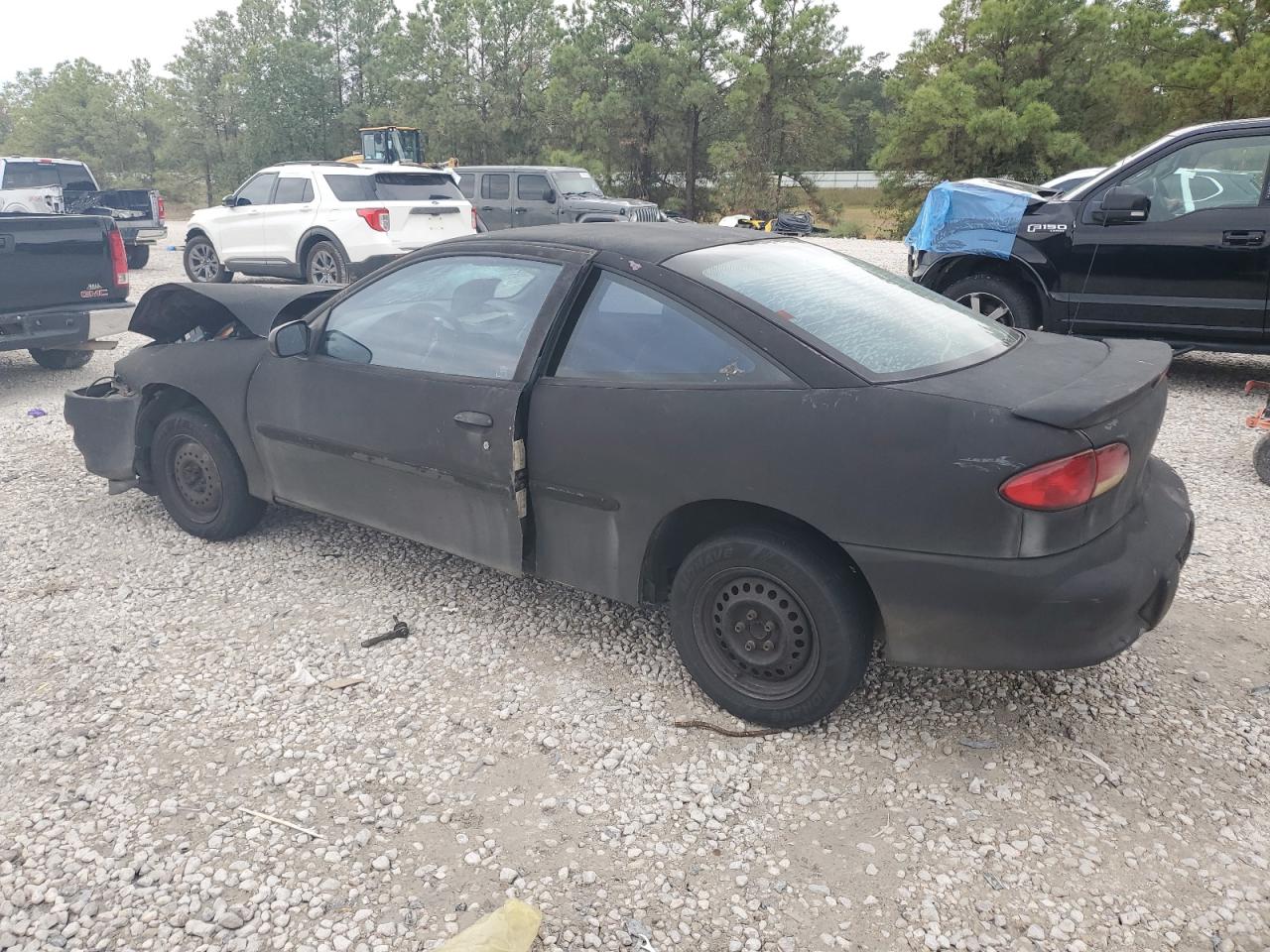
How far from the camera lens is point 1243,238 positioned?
6.50 meters

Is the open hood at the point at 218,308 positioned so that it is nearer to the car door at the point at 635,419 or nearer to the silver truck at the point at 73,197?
the car door at the point at 635,419

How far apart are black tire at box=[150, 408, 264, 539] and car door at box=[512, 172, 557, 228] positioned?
1346 centimetres

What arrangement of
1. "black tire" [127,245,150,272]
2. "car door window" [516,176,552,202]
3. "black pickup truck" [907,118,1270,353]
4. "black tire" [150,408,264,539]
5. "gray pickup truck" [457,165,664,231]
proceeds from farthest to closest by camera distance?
"car door window" [516,176,552,202]
"gray pickup truck" [457,165,664,231]
"black tire" [127,245,150,272]
"black pickup truck" [907,118,1270,353]
"black tire" [150,408,264,539]

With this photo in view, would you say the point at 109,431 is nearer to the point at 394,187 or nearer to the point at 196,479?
the point at 196,479

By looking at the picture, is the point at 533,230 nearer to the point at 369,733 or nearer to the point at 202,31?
the point at 369,733

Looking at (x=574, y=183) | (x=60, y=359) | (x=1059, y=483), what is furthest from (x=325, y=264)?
(x=1059, y=483)

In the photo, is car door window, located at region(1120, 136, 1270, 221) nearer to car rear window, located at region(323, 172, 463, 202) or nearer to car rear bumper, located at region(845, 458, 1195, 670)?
car rear bumper, located at region(845, 458, 1195, 670)

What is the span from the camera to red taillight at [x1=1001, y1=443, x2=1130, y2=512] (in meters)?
2.41

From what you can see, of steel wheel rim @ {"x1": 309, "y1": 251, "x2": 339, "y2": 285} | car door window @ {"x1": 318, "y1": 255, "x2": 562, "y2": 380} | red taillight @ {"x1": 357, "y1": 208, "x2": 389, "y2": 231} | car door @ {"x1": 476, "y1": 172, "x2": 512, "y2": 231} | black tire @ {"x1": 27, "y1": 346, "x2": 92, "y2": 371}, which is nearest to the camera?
car door window @ {"x1": 318, "y1": 255, "x2": 562, "y2": 380}

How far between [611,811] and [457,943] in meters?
0.63

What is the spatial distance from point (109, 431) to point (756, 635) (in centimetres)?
357

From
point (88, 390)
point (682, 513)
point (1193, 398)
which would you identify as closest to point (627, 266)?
point (682, 513)

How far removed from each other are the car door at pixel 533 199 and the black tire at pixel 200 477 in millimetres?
13461

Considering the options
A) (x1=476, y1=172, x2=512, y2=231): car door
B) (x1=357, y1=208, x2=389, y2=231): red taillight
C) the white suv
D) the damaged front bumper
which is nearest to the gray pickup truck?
(x1=476, y1=172, x2=512, y2=231): car door
